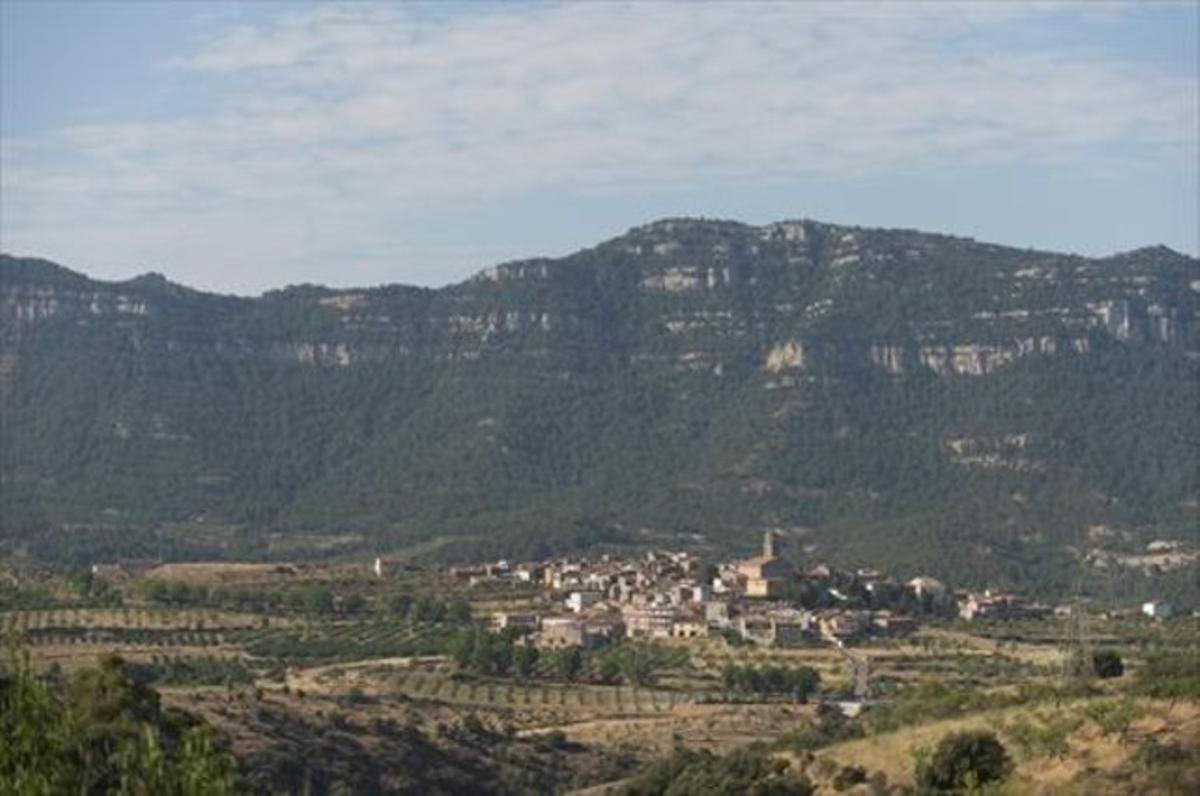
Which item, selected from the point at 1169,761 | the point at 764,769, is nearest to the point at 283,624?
the point at 764,769

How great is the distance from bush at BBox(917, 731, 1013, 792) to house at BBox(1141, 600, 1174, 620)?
7697 cm

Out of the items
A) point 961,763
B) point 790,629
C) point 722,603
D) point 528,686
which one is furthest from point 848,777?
point 722,603

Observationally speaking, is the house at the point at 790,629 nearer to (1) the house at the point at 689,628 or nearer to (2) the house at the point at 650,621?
(1) the house at the point at 689,628

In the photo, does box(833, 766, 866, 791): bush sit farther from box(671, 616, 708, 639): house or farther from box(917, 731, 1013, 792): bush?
box(671, 616, 708, 639): house

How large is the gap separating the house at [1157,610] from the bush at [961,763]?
77.0 meters

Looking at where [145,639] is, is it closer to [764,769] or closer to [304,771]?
[304,771]

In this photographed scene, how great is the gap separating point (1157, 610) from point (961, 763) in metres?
83.2

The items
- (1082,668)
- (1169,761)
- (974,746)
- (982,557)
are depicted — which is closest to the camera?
(1169,761)

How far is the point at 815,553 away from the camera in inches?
6727

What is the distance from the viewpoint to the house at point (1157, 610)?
12194cm

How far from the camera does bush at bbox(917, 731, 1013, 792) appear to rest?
44.3m

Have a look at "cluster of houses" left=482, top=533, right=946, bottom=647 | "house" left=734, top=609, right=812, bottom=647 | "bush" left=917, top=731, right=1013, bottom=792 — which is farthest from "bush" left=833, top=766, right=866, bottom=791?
"house" left=734, top=609, right=812, bottom=647

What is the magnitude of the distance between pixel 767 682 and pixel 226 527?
110113 millimetres

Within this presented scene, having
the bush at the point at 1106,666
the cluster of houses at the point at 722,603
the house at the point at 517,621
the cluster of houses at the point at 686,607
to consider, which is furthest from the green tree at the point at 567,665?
the bush at the point at 1106,666
